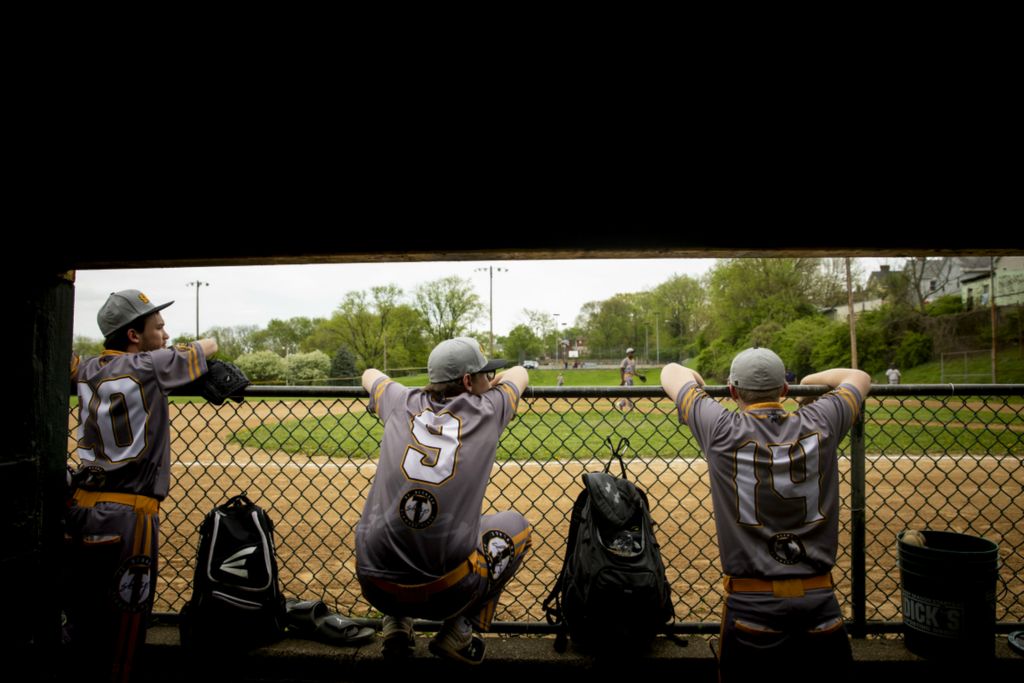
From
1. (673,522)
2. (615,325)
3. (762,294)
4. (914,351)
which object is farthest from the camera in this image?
(615,325)

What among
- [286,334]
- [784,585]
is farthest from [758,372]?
[286,334]

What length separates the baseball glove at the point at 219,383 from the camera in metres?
2.46

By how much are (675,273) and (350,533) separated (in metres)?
83.1

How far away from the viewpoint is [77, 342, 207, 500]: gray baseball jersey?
236 centimetres

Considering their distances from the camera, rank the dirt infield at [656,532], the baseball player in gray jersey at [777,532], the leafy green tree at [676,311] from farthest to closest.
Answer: the leafy green tree at [676,311], the dirt infield at [656,532], the baseball player in gray jersey at [777,532]

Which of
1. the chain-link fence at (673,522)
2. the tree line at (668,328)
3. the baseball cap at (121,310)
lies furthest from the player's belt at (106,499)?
the tree line at (668,328)

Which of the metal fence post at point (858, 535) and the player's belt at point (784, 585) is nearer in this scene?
the player's belt at point (784, 585)

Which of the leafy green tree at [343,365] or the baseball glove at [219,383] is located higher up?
the baseball glove at [219,383]

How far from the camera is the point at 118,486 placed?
2342 millimetres

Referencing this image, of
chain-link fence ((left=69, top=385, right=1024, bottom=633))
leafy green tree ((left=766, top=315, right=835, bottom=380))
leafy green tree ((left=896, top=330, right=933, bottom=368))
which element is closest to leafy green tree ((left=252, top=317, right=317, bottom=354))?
leafy green tree ((left=766, top=315, right=835, bottom=380))

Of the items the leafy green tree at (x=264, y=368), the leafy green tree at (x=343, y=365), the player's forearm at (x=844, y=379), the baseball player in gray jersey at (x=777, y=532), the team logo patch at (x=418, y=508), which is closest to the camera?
the baseball player in gray jersey at (x=777, y=532)

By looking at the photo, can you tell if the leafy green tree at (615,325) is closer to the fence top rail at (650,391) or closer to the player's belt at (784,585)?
the fence top rail at (650,391)

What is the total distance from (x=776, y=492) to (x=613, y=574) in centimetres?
71

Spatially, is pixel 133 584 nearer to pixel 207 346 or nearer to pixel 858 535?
pixel 207 346
